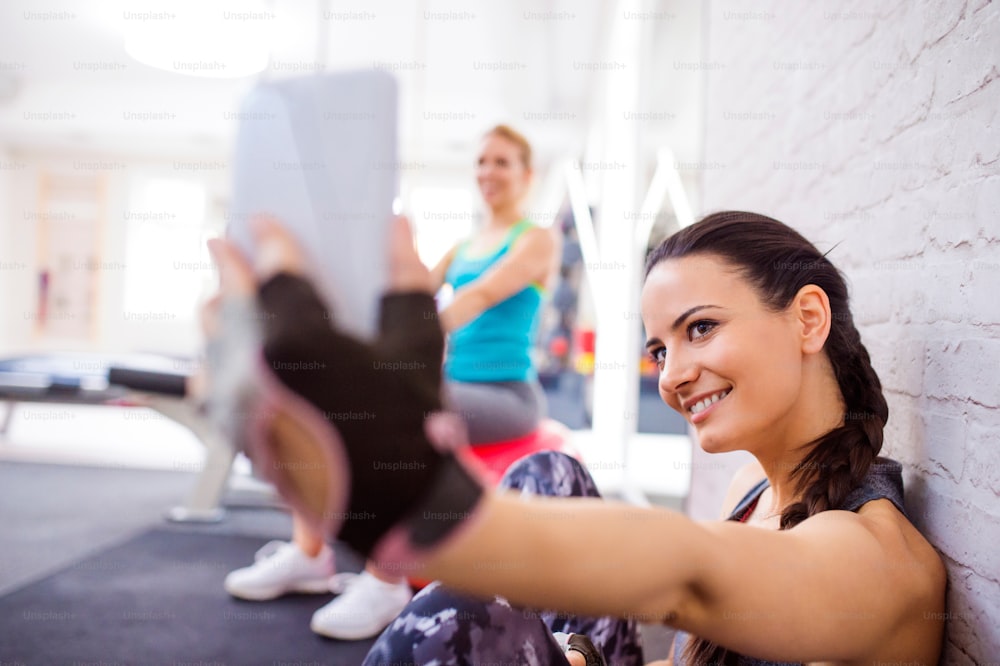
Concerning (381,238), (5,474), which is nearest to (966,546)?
(381,238)

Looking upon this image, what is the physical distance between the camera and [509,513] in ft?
1.34

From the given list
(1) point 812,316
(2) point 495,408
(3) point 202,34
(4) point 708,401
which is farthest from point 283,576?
(3) point 202,34

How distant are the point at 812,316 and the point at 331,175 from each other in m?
0.66

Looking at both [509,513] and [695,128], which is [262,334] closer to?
[509,513]

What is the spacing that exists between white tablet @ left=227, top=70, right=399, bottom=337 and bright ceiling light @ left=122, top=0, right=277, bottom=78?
455 cm

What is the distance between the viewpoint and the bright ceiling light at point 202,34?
4.42 m

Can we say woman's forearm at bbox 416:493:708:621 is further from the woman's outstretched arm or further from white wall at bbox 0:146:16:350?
white wall at bbox 0:146:16:350

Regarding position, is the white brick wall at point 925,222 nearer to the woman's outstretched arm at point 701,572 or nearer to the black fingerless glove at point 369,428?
the woman's outstretched arm at point 701,572

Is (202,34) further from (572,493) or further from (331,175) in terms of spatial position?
(331,175)

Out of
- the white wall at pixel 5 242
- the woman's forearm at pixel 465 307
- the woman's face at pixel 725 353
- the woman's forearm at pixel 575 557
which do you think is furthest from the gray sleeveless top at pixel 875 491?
the white wall at pixel 5 242

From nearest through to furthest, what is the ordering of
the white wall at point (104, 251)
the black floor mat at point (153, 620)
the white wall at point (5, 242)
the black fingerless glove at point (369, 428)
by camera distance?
the black fingerless glove at point (369, 428) → the black floor mat at point (153, 620) → the white wall at point (5, 242) → the white wall at point (104, 251)

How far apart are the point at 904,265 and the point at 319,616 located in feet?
5.42

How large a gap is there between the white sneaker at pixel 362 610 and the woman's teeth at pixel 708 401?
1.26 metres

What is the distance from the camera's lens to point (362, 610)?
185 centimetres
